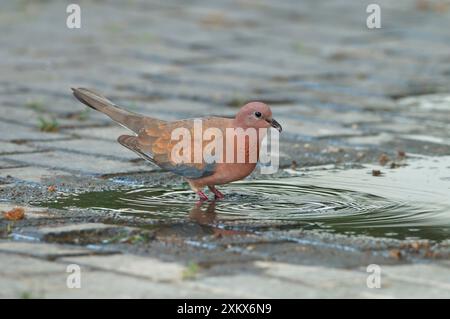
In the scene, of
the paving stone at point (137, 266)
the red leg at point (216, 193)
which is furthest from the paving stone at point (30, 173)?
the paving stone at point (137, 266)

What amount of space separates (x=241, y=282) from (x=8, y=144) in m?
3.41

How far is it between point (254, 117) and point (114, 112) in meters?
1.01

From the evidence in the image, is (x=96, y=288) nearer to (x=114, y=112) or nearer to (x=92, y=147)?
(x=114, y=112)

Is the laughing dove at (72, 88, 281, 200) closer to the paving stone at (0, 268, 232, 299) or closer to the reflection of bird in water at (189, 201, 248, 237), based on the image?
the reflection of bird in water at (189, 201, 248, 237)

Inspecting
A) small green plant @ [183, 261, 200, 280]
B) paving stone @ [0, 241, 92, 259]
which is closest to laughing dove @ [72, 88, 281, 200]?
paving stone @ [0, 241, 92, 259]

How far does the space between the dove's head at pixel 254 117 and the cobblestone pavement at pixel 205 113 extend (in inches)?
22.1

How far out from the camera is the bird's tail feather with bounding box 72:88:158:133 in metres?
6.45

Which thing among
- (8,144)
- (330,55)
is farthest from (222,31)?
(8,144)

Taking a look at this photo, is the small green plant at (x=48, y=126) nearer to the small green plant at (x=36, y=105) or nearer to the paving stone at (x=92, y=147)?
the paving stone at (x=92, y=147)

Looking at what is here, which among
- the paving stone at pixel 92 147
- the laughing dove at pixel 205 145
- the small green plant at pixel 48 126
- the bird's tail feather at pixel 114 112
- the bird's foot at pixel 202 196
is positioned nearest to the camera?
the laughing dove at pixel 205 145

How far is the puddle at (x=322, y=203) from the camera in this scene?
548 cm

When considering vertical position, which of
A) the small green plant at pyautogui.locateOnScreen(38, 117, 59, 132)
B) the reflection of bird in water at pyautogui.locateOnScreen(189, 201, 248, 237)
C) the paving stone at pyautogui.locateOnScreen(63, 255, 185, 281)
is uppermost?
the small green plant at pyautogui.locateOnScreen(38, 117, 59, 132)

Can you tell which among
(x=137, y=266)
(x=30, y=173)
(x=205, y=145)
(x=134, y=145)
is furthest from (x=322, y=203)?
(x=30, y=173)
